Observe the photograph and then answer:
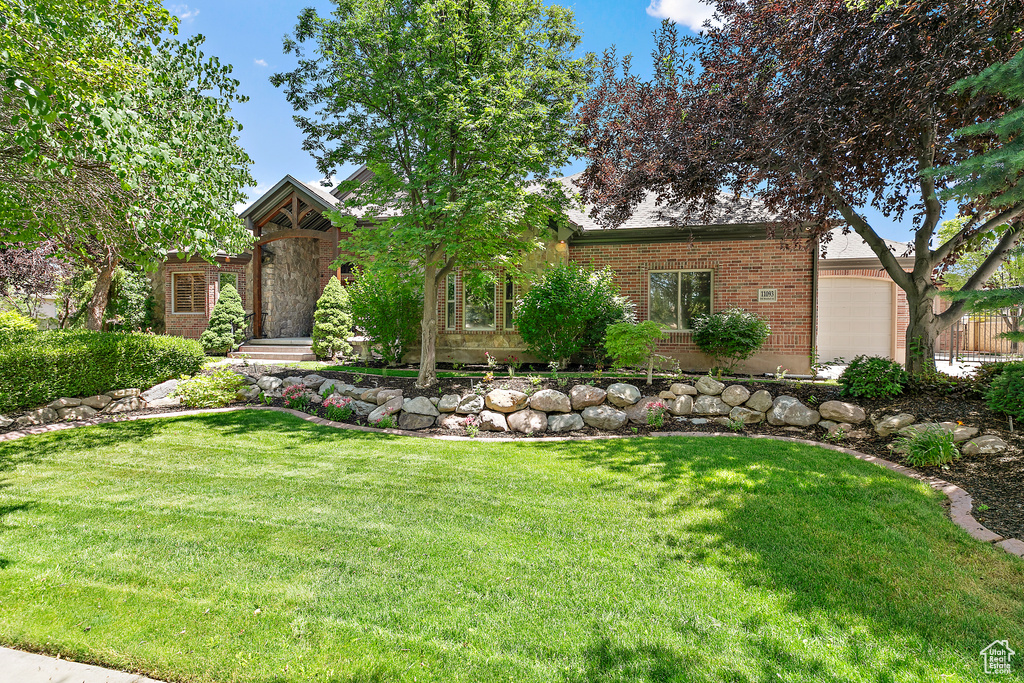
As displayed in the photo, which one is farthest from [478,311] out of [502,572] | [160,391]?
[502,572]

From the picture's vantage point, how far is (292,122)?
915 cm

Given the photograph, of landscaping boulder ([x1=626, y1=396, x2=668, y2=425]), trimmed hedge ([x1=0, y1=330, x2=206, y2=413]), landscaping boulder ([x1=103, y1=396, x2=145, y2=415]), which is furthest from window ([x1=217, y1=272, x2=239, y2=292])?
landscaping boulder ([x1=626, y1=396, x2=668, y2=425])

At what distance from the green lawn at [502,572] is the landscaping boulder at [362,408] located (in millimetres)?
2506

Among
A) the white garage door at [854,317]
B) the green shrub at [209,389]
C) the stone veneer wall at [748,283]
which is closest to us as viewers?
the green shrub at [209,389]

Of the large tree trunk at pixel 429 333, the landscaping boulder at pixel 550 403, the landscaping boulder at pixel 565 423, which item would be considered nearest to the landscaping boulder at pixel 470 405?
the landscaping boulder at pixel 550 403

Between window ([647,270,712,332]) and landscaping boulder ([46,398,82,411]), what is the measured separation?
1160cm

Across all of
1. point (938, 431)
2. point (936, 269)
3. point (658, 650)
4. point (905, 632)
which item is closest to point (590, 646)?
point (658, 650)

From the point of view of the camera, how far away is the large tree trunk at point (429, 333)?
29.6 feet

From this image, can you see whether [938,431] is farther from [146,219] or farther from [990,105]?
[146,219]

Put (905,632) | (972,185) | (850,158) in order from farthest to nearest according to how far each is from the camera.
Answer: (850,158)
(972,185)
(905,632)

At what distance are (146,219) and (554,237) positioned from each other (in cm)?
811

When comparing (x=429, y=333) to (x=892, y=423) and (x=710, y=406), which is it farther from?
(x=892, y=423)

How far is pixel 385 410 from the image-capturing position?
25.7 ft

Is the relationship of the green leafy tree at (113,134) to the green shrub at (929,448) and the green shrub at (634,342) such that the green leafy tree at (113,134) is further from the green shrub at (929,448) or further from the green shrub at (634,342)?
the green shrub at (929,448)
